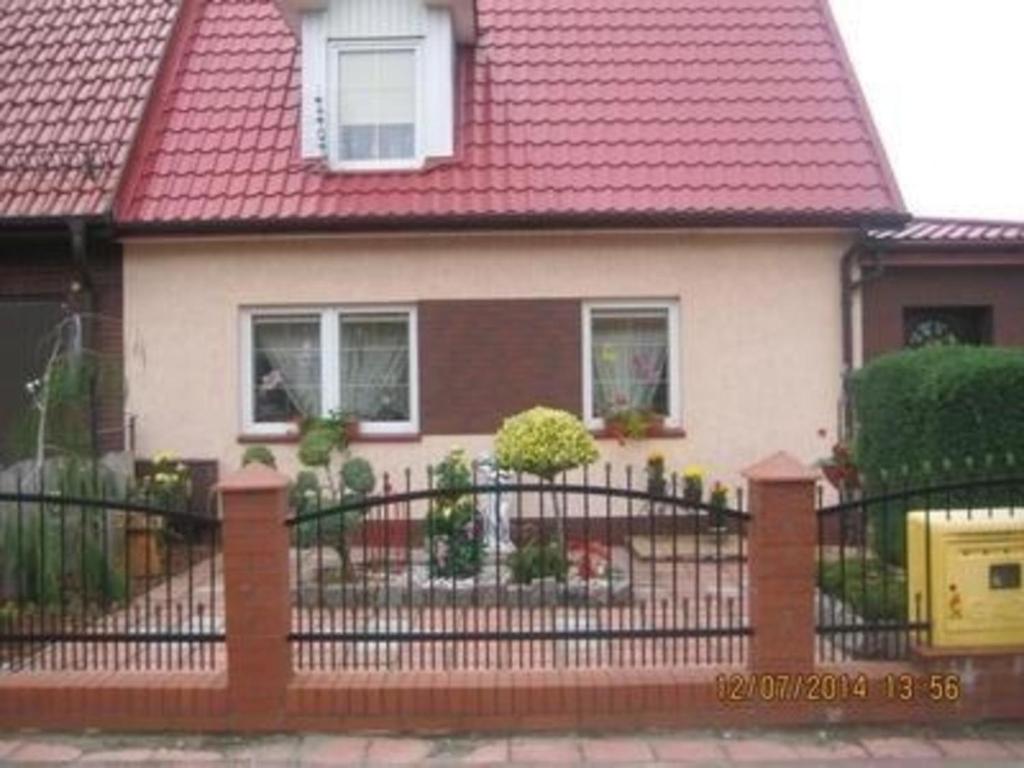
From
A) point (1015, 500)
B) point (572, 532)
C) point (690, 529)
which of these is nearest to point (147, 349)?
point (572, 532)

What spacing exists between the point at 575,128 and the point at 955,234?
4.05 meters

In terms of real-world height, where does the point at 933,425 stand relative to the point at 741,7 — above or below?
below

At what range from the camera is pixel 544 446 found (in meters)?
10.1

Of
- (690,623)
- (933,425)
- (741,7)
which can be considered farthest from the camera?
(741,7)

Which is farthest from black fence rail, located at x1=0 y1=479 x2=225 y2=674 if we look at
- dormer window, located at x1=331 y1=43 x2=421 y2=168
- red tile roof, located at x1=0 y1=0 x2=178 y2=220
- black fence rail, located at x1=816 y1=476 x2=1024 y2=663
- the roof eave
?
dormer window, located at x1=331 y1=43 x2=421 y2=168

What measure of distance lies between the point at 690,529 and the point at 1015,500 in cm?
446

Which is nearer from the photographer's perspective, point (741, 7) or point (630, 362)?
point (630, 362)

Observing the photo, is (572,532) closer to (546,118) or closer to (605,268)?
(605,268)

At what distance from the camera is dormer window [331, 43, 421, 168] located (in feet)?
45.1

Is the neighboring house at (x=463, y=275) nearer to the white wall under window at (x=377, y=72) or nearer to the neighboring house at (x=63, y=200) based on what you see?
the white wall under window at (x=377, y=72)

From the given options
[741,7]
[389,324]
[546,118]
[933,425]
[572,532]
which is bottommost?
[572,532]

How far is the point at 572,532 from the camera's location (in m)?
12.6

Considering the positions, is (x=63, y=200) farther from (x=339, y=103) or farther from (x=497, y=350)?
(x=497, y=350)

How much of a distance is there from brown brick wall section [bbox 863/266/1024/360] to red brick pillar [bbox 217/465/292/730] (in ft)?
27.3
